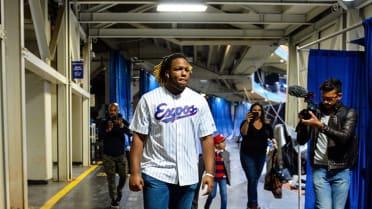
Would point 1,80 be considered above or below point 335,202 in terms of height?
above

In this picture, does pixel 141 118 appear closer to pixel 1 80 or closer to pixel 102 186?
pixel 1 80

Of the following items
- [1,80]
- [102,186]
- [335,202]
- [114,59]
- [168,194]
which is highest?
[114,59]

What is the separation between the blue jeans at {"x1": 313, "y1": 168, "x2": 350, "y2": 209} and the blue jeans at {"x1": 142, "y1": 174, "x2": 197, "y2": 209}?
1321 mm

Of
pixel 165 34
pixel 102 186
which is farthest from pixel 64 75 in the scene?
pixel 165 34

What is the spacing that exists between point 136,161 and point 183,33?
25.3 feet

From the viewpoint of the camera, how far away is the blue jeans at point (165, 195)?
2197 mm

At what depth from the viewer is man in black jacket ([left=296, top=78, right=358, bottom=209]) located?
9.73 feet

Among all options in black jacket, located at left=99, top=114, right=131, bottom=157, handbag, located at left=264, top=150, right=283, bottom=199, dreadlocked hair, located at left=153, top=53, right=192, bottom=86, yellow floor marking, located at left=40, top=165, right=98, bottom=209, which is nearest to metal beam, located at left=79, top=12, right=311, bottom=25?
yellow floor marking, located at left=40, top=165, right=98, bottom=209

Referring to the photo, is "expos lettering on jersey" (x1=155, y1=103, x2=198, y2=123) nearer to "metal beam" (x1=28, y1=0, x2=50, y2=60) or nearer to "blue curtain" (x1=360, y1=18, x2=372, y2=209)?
"blue curtain" (x1=360, y1=18, x2=372, y2=209)

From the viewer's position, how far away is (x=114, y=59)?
40.9ft

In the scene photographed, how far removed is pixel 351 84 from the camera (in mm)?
3859

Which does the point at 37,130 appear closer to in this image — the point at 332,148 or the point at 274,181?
the point at 274,181

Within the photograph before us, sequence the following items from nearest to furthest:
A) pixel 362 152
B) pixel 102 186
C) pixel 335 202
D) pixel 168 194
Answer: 1. pixel 168 194
2. pixel 335 202
3. pixel 362 152
4. pixel 102 186

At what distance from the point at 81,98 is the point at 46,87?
2.47m
